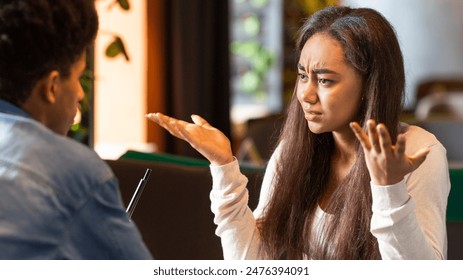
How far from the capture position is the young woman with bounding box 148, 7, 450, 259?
5.01ft

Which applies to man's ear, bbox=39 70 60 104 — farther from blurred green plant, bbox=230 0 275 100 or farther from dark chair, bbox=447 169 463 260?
blurred green plant, bbox=230 0 275 100

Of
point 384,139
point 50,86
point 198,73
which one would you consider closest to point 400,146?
point 384,139

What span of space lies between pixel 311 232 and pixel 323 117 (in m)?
0.21

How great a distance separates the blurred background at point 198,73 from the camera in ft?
16.4

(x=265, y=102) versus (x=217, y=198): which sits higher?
(x=217, y=198)

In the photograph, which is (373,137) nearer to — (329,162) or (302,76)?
(302,76)

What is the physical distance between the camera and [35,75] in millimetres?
1062

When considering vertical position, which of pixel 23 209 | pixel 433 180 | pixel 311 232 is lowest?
pixel 311 232

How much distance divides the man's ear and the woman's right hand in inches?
16.9

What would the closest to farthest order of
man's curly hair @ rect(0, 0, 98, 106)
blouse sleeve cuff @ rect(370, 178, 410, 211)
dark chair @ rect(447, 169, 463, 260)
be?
1. man's curly hair @ rect(0, 0, 98, 106)
2. blouse sleeve cuff @ rect(370, 178, 410, 211)
3. dark chair @ rect(447, 169, 463, 260)

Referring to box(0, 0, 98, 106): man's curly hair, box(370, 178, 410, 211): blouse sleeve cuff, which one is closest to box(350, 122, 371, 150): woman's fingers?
box(370, 178, 410, 211): blouse sleeve cuff

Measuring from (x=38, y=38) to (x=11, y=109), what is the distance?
9cm
